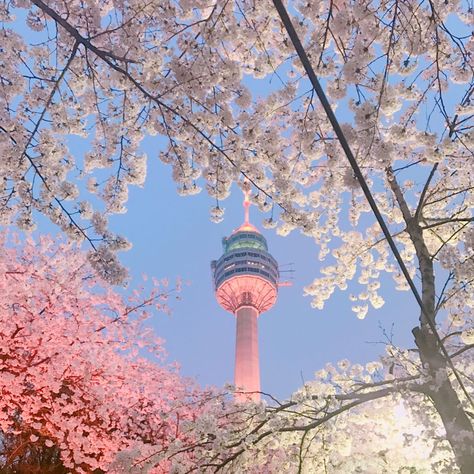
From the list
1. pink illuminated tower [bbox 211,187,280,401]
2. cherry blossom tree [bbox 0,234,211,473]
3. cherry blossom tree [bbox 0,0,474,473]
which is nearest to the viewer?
cherry blossom tree [bbox 0,0,474,473]

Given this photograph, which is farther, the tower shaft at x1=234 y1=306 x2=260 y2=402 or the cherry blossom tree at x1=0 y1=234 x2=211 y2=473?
the tower shaft at x1=234 y1=306 x2=260 y2=402

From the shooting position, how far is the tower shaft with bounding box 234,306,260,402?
4097 cm

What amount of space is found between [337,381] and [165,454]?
264 centimetres

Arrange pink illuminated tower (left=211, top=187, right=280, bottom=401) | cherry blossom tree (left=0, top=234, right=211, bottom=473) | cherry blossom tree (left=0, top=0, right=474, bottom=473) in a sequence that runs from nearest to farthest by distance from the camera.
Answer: cherry blossom tree (left=0, top=0, right=474, bottom=473), cherry blossom tree (left=0, top=234, right=211, bottom=473), pink illuminated tower (left=211, top=187, right=280, bottom=401)

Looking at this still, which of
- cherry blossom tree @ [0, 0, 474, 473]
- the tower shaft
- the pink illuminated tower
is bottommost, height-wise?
cherry blossom tree @ [0, 0, 474, 473]

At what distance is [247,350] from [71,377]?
36.9m

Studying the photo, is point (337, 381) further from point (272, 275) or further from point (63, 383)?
point (272, 275)

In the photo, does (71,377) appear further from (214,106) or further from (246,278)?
(246,278)

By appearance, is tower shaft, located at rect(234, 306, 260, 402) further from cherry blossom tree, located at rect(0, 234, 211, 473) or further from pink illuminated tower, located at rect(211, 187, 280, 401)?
cherry blossom tree, located at rect(0, 234, 211, 473)

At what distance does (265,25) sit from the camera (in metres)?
5.06

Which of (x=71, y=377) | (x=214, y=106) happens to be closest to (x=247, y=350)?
(x=71, y=377)

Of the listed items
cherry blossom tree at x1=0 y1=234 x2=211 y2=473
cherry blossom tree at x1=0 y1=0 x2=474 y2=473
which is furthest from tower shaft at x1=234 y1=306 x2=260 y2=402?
cherry blossom tree at x1=0 y1=0 x2=474 y2=473

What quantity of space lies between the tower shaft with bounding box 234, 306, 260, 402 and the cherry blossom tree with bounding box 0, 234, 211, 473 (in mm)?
28291

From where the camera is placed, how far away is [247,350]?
4400 cm
